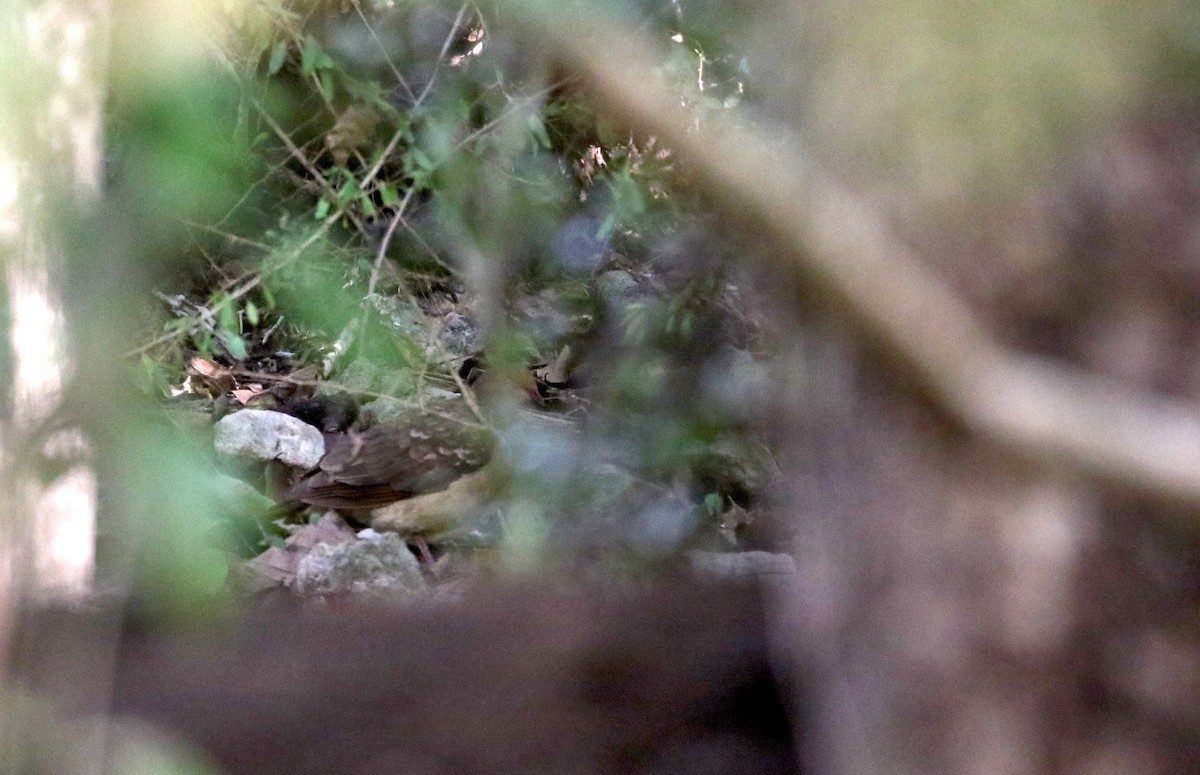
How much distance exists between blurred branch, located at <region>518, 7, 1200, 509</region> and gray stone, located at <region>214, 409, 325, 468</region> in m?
2.29

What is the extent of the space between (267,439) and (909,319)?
2.39 m

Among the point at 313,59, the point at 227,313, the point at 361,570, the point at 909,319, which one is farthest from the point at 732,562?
the point at 909,319

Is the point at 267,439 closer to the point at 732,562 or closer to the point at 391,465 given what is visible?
the point at 391,465

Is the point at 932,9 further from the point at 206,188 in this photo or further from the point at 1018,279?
the point at 206,188

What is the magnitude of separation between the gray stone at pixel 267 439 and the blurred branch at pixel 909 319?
229 cm

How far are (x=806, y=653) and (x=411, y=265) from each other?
4.43 ft

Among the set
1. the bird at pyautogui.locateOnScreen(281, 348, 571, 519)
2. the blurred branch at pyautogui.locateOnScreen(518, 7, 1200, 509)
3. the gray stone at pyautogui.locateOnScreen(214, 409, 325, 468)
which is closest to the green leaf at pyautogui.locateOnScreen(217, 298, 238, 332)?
the bird at pyautogui.locateOnScreen(281, 348, 571, 519)

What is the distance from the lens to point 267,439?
8.98 ft

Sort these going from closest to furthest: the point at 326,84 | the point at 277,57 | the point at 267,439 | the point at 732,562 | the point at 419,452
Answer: the point at 277,57, the point at 326,84, the point at 732,562, the point at 419,452, the point at 267,439

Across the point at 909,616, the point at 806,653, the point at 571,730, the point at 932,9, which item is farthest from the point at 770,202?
the point at 571,730

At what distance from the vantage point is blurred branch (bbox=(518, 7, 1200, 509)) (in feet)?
1.80

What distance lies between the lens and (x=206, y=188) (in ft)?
1.60

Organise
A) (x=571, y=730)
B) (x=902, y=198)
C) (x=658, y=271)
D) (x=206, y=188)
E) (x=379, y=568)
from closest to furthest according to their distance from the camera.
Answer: (x=206, y=188) → (x=902, y=198) → (x=571, y=730) → (x=658, y=271) → (x=379, y=568)

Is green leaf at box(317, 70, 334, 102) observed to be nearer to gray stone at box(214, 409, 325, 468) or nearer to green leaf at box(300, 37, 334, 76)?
green leaf at box(300, 37, 334, 76)
